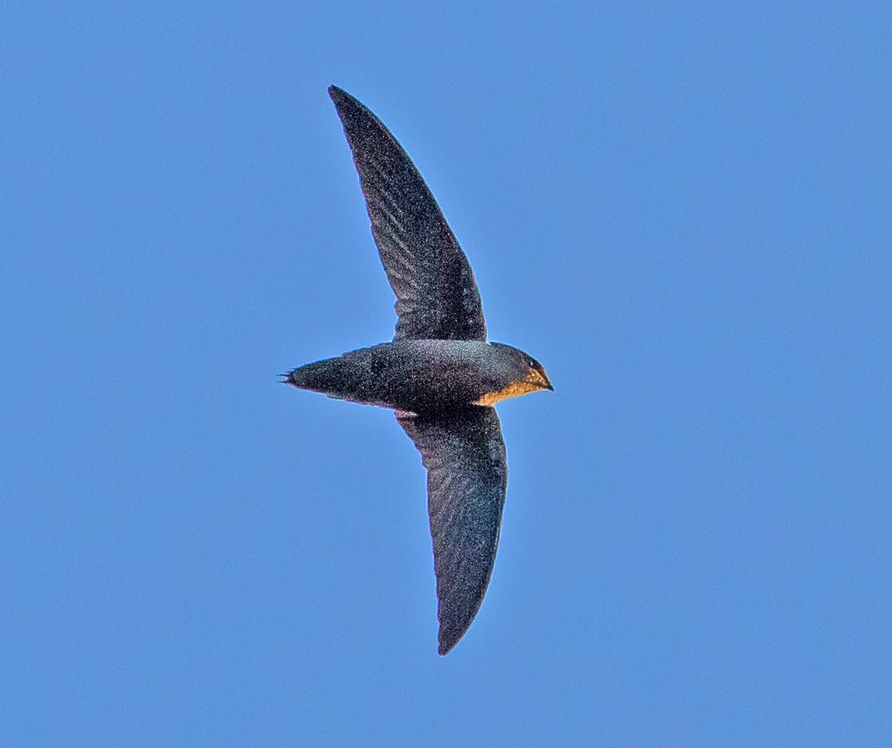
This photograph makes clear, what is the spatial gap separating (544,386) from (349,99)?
1.43 meters

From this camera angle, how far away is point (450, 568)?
5.98m

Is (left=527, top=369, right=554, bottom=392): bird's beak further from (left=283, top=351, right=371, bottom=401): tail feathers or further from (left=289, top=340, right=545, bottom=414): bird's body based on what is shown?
(left=283, top=351, right=371, bottom=401): tail feathers

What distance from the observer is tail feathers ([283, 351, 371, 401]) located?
5922 mm

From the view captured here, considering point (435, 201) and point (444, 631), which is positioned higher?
point (435, 201)

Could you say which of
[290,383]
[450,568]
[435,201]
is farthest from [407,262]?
[450,568]

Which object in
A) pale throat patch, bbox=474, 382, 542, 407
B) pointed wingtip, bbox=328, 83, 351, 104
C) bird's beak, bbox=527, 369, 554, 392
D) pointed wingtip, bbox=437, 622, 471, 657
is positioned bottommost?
pointed wingtip, bbox=437, 622, 471, 657

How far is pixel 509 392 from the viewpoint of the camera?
6.04m

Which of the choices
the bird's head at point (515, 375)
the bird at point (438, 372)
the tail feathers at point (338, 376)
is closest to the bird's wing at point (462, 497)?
the bird at point (438, 372)

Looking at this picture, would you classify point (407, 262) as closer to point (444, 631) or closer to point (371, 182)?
point (371, 182)

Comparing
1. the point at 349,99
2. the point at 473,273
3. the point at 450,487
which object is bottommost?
the point at 450,487

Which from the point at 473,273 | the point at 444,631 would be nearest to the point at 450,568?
the point at 444,631

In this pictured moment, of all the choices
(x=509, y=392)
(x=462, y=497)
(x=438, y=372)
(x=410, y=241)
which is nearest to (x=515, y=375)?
(x=509, y=392)

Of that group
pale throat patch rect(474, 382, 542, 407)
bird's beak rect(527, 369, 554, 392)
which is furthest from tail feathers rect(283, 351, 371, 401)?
bird's beak rect(527, 369, 554, 392)

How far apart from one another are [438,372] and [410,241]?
56 centimetres
